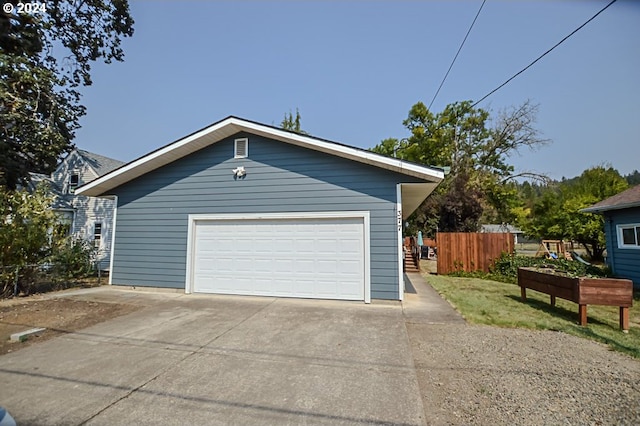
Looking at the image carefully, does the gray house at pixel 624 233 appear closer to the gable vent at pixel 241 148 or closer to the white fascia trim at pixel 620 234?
the white fascia trim at pixel 620 234

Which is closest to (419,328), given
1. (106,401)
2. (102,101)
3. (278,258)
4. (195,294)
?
(278,258)

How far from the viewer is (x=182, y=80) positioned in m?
10.2

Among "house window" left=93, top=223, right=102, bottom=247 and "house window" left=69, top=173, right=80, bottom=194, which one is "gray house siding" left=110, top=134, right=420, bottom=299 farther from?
"house window" left=69, top=173, right=80, bottom=194

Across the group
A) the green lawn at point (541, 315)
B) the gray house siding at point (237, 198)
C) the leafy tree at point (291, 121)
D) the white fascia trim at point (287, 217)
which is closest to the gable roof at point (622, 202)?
the green lawn at point (541, 315)

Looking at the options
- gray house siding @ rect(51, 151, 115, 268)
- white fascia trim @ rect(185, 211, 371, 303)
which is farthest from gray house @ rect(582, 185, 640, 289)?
gray house siding @ rect(51, 151, 115, 268)

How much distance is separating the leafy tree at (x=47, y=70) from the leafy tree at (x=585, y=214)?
28907 millimetres

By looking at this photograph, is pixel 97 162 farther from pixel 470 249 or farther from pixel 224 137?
pixel 470 249

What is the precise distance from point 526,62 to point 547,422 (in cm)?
644

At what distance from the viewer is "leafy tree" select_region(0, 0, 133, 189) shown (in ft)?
37.1

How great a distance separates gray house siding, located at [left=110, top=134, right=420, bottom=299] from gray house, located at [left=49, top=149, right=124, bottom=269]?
29.2ft

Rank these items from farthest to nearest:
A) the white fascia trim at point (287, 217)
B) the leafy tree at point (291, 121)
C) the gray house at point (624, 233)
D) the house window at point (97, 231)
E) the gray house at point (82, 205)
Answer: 1. the leafy tree at point (291, 121)
2. the house window at point (97, 231)
3. the gray house at point (82, 205)
4. the gray house at point (624, 233)
5. the white fascia trim at point (287, 217)

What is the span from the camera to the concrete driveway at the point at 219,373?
254 cm

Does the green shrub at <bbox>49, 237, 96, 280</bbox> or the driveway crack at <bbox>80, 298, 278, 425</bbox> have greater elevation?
the green shrub at <bbox>49, 237, 96, 280</bbox>

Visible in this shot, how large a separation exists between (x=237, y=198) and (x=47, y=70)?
12308 millimetres
